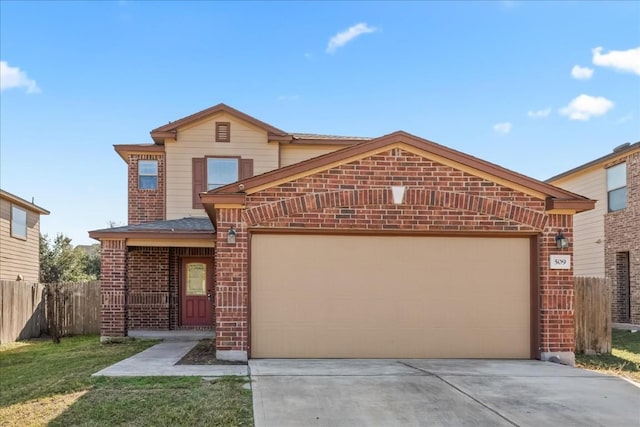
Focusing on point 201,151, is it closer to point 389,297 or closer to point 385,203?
point 385,203

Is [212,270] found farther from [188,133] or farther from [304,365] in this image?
[304,365]

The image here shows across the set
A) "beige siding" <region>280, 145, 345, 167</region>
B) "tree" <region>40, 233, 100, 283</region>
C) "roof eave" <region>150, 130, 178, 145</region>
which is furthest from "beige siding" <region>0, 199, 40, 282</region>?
"beige siding" <region>280, 145, 345, 167</region>

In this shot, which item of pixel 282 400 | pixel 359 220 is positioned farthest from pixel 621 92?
pixel 282 400

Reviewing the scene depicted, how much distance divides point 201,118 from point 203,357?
8413mm

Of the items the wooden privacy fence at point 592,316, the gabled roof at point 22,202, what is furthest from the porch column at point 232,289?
the gabled roof at point 22,202

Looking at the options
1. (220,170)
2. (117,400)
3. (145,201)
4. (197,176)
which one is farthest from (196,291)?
(117,400)

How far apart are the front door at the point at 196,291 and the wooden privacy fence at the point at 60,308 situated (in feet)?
11.5

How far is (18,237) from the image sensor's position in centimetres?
2155

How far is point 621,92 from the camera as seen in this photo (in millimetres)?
14633

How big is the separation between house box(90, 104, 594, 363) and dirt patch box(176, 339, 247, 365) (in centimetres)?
24

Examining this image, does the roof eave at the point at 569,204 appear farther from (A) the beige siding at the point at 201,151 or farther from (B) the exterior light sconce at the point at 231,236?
(A) the beige siding at the point at 201,151

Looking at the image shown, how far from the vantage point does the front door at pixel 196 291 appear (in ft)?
52.6

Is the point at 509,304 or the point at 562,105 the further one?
the point at 562,105

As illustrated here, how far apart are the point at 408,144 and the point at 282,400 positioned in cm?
516
